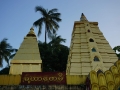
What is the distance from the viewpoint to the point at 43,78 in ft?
40.5

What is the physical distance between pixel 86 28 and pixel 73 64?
668 cm

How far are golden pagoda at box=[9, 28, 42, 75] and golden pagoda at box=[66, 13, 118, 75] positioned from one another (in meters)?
3.69

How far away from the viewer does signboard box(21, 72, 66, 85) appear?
40.0 feet

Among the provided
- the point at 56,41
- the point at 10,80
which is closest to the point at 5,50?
the point at 56,41

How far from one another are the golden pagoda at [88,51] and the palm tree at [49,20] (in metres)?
6.41

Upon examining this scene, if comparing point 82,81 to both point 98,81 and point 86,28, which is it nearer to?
point 98,81

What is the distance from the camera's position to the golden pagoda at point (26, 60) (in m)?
16.1

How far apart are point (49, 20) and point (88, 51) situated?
12.3m

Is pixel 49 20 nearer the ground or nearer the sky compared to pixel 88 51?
nearer the sky

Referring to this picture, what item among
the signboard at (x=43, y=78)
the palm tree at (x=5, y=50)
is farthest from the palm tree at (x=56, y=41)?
the signboard at (x=43, y=78)

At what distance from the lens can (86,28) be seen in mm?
22375

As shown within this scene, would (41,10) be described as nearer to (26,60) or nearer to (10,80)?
(26,60)

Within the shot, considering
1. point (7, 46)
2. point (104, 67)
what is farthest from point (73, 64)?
point (7, 46)

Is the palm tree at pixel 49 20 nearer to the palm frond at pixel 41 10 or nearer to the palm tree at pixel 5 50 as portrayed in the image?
the palm frond at pixel 41 10
